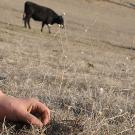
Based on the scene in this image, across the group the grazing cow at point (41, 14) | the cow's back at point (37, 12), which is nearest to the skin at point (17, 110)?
Result: the grazing cow at point (41, 14)

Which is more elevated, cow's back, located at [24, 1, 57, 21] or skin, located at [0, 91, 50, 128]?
skin, located at [0, 91, 50, 128]

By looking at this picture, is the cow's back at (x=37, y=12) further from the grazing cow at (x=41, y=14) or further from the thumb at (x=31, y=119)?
the thumb at (x=31, y=119)

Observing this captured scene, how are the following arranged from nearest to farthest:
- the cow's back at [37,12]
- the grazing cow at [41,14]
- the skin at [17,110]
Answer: the skin at [17,110] < the grazing cow at [41,14] < the cow's back at [37,12]

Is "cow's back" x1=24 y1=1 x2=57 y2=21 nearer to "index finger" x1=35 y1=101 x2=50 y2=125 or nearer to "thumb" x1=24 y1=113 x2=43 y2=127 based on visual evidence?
"index finger" x1=35 y1=101 x2=50 y2=125

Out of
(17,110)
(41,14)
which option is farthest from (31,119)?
(41,14)

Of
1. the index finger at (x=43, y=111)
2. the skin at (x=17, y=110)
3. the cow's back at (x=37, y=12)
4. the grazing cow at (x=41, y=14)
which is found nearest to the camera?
the skin at (x=17, y=110)

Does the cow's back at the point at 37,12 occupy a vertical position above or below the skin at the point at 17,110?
below

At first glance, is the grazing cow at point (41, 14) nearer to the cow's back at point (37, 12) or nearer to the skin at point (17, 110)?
the cow's back at point (37, 12)

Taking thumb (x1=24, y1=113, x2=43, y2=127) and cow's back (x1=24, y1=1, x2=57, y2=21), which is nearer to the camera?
thumb (x1=24, y1=113, x2=43, y2=127)

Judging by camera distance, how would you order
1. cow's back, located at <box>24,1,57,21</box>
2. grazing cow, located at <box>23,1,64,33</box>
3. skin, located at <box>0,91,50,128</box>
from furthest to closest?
cow's back, located at <box>24,1,57,21</box>, grazing cow, located at <box>23,1,64,33</box>, skin, located at <box>0,91,50,128</box>

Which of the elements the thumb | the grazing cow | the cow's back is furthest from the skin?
the cow's back

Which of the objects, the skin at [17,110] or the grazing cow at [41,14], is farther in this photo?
the grazing cow at [41,14]

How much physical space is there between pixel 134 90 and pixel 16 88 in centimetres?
162

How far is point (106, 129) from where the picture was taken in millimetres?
3699
